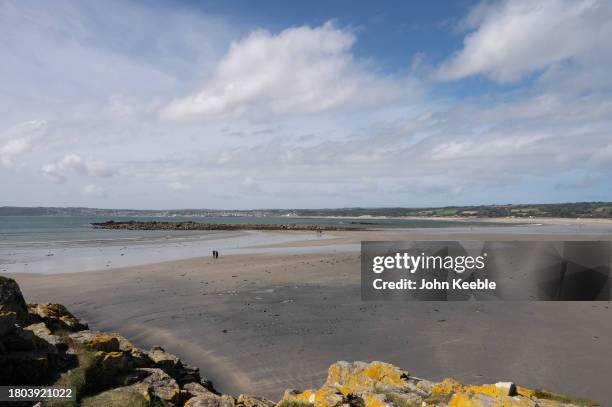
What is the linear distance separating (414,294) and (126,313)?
11.6 meters

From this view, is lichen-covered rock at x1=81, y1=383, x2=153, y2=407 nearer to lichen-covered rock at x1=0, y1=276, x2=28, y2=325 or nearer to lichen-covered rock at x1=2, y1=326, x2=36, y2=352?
lichen-covered rock at x1=2, y1=326, x2=36, y2=352

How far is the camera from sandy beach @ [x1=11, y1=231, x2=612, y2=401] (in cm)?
905

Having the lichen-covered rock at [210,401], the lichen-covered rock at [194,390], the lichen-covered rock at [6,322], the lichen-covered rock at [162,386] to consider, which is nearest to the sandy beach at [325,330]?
the lichen-covered rock at [194,390]

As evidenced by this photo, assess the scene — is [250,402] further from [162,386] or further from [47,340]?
[47,340]

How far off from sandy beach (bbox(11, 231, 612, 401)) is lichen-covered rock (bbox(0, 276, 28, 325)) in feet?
10.6

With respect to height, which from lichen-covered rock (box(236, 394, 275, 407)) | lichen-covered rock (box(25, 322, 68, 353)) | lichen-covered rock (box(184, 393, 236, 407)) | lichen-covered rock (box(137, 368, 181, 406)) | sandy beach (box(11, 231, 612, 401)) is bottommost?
sandy beach (box(11, 231, 612, 401))

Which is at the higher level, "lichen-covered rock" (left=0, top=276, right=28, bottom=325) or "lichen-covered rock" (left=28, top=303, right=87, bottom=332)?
"lichen-covered rock" (left=0, top=276, right=28, bottom=325)

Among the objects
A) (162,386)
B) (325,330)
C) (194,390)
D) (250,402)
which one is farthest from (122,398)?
(325,330)

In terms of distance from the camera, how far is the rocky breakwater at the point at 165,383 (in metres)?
5.55

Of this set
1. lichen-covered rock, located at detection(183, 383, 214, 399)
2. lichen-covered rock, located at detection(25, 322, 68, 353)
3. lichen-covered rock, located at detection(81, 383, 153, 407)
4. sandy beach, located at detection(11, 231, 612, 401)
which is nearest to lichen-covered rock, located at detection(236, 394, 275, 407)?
lichen-covered rock, located at detection(183, 383, 214, 399)

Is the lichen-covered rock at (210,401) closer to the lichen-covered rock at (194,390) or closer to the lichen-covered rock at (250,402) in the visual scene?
the lichen-covered rock at (250,402)

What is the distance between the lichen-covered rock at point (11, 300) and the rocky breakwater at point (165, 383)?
11 centimetres

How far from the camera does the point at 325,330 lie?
12094 millimetres

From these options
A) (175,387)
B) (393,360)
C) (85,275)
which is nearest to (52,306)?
(175,387)
